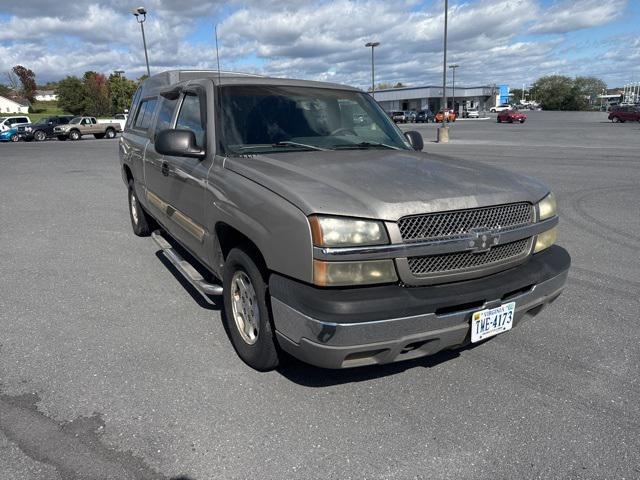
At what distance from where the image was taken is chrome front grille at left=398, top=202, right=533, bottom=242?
8.66 ft

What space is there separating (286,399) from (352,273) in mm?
972

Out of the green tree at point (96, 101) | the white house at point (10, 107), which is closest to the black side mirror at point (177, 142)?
the green tree at point (96, 101)

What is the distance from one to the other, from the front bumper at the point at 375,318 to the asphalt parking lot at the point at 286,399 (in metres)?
0.44

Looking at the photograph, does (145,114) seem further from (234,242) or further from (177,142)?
(234,242)

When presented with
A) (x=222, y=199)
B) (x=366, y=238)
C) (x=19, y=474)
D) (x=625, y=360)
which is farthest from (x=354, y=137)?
(x=19, y=474)

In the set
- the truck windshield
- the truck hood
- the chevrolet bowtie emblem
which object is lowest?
the chevrolet bowtie emblem

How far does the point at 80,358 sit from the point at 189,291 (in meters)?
1.40

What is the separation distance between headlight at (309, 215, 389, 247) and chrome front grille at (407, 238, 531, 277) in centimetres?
23

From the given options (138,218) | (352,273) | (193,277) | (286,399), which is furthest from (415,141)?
(138,218)

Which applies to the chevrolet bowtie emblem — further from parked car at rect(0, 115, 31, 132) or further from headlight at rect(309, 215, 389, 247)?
parked car at rect(0, 115, 31, 132)

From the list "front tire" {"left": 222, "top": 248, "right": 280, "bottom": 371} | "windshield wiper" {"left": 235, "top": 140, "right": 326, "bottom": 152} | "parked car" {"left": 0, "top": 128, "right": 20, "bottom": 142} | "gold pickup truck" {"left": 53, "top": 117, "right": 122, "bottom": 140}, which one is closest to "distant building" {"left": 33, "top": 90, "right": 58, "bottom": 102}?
"parked car" {"left": 0, "top": 128, "right": 20, "bottom": 142}

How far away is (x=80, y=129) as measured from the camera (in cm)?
3469

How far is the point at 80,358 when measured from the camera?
11.4 feet

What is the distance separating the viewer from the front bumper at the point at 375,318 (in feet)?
8.07
